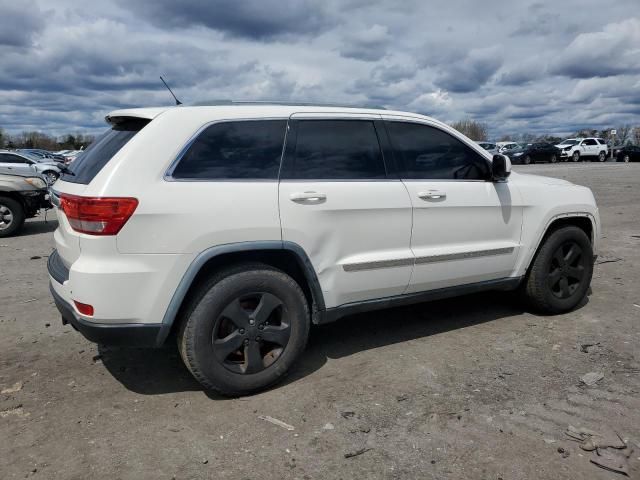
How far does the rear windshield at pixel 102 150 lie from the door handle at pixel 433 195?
1.98 meters

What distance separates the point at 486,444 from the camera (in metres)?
2.87

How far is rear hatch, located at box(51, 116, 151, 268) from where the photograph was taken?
3.17 metres

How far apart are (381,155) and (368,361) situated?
1.53 metres

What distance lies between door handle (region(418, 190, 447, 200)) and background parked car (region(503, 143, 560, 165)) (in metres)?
35.5

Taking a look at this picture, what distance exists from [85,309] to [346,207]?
172cm

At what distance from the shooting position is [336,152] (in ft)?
12.1

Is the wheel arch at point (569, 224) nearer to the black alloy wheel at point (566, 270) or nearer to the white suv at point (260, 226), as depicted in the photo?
the black alloy wheel at point (566, 270)

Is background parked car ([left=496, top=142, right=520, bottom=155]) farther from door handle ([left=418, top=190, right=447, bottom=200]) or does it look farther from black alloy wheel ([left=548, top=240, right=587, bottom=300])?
door handle ([left=418, top=190, right=447, bottom=200])

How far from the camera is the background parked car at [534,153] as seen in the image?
37344 mm

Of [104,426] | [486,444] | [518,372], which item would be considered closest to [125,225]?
[104,426]

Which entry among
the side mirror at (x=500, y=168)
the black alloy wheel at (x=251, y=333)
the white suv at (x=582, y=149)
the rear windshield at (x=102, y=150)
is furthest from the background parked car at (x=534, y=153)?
the rear windshield at (x=102, y=150)

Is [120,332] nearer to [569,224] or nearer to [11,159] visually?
[569,224]

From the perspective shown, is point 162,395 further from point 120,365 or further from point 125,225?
point 125,225

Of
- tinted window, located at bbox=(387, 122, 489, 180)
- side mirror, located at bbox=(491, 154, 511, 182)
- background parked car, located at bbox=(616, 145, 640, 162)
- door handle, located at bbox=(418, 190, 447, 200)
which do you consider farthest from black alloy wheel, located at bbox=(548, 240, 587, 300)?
background parked car, located at bbox=(616, 145, 640, 162)
